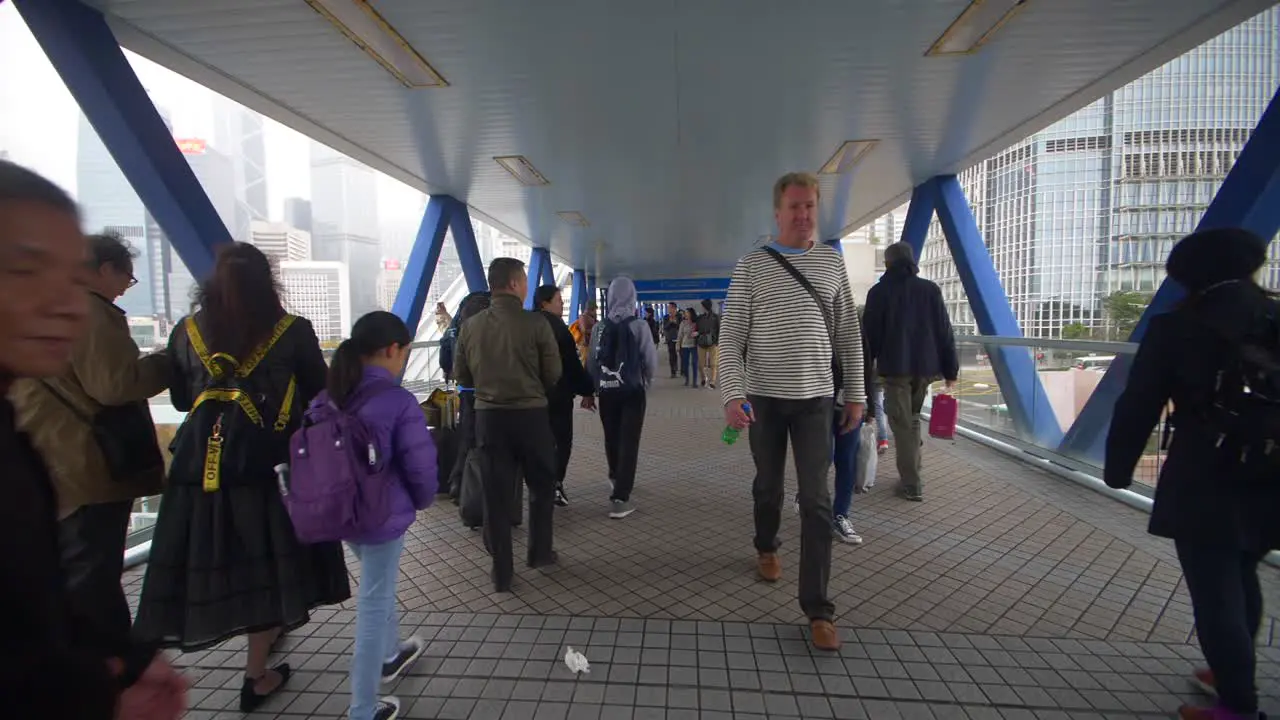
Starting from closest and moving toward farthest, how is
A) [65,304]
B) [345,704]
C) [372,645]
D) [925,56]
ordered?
1. [65,304]
2. [372,645]
3. [345,704]
4. [925,56]

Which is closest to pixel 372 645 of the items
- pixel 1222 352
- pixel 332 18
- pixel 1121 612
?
pixel 1222 352

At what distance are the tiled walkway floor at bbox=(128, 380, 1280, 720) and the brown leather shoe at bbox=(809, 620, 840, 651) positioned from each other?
6 cm

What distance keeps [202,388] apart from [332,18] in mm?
2815

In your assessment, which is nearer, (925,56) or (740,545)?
(740,545)

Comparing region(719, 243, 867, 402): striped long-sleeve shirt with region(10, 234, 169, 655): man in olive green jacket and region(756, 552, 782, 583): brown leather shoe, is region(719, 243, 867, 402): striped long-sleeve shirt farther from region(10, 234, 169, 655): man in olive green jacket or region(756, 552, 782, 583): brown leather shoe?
region(10, 234, 169, 655): man in olive green jacket

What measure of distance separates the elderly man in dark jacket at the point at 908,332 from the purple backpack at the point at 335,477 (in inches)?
143

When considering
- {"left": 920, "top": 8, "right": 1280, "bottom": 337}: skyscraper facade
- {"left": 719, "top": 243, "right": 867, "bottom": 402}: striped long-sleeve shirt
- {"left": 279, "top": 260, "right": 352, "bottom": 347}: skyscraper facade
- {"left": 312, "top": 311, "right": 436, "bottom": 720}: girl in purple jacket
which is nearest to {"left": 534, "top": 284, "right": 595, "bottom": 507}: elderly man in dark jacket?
{"left": 719, "top": 243, "right": 867, "bottom": 402}: striped long-sleeve shirt

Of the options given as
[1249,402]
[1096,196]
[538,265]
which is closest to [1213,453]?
[1249,402]

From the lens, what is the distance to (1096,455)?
5027mm

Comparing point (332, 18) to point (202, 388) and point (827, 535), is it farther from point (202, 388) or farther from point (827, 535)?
point (827, 535)

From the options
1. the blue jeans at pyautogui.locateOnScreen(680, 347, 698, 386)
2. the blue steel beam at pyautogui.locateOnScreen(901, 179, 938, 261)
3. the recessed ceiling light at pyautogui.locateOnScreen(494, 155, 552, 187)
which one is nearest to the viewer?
the recessed ceiling light at pyautogui.locateOnScreen(494, 155, 552, 187)

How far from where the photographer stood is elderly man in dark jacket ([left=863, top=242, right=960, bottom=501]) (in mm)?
4496

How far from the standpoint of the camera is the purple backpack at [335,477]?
1972mm

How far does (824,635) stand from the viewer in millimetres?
2656
